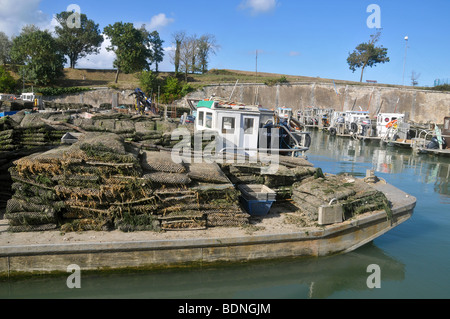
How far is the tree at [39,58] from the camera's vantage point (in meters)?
47.1

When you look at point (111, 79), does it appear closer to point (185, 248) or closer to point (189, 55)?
point (189, 55)

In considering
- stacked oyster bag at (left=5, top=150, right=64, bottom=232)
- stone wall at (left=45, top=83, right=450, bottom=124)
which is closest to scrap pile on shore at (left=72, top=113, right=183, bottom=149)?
stacked oyster bag at (left=5, top=150, right=64, bottom=232)

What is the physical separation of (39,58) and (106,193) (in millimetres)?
49224

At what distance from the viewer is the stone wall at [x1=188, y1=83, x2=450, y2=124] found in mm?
51094

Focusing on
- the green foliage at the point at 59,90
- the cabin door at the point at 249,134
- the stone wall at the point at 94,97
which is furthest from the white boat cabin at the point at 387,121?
the green foliage at the point at 59,90

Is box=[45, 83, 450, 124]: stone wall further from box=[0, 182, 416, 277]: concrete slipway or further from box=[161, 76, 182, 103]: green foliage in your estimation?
box=[0, 182, 416, 277]: concrete slipway

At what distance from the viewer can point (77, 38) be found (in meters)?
57.8

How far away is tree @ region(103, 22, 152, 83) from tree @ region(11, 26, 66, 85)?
7.87 metres

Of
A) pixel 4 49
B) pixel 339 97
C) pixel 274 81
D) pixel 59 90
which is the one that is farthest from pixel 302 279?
pixel 4 49

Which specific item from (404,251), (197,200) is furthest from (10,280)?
(404,251)

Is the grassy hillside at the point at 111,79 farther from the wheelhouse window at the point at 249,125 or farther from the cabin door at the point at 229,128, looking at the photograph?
the wheelhouse window at the point at 249,125

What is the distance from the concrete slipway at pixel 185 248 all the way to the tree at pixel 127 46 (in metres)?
48.8

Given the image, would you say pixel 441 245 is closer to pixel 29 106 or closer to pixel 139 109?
pixel 139 109

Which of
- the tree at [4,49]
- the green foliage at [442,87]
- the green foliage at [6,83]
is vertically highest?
the tree at [4,49]
